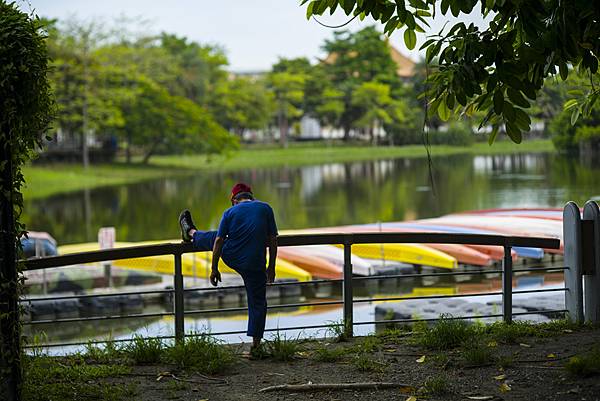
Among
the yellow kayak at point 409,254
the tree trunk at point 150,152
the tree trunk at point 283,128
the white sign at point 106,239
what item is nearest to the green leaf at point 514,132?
the white sign at point 106,239

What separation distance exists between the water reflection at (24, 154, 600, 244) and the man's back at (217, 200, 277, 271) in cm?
2785

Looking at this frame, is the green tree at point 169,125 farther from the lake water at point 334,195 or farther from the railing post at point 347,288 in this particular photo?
the railing post at point 347,288

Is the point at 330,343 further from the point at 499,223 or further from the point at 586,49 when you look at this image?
the point at 499,223

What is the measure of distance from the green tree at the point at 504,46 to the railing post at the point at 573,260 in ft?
4.83

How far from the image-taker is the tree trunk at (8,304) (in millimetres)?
4242

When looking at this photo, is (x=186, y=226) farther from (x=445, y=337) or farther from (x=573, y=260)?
(x=573, y=260)

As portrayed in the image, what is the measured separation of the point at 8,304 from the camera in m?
4.27

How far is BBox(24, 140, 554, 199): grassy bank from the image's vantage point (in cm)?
4203

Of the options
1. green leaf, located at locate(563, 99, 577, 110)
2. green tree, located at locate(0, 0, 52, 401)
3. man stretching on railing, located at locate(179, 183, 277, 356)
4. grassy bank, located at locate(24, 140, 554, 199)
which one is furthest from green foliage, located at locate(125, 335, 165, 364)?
grassy bank, located at locate(24, 140, 554, 199)

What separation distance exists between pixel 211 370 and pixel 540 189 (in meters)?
32.5

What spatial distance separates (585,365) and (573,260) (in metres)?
1.50

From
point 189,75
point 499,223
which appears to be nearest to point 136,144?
point 189,75

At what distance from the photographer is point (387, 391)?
15.4ft

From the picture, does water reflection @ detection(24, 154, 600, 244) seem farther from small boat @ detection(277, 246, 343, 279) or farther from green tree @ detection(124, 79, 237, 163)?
small boat @ detection(277, 246, 343, 279)
